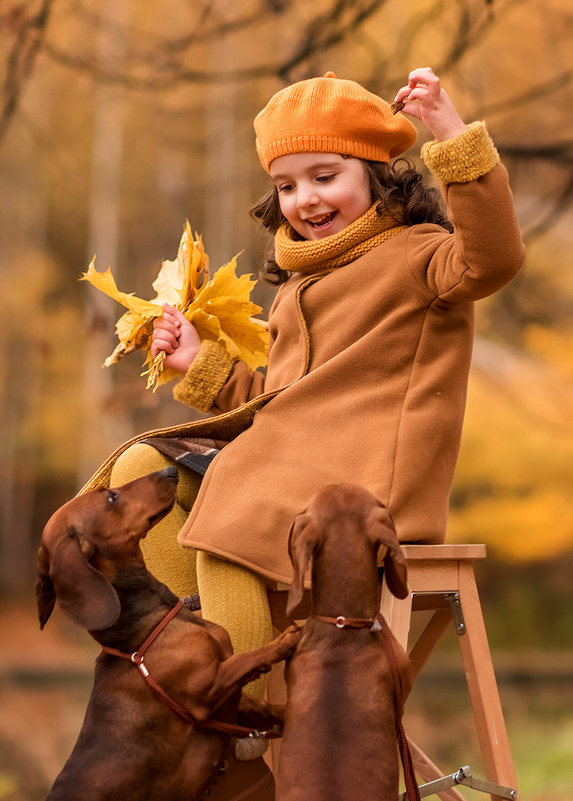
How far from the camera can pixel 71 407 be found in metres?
5.20

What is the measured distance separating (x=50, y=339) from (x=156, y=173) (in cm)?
103

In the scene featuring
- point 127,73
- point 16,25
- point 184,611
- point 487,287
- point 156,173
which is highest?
point 16,25

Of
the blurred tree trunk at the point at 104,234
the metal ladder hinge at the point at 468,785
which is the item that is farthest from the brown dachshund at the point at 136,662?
the blurred tree trunk at the point at 104,234

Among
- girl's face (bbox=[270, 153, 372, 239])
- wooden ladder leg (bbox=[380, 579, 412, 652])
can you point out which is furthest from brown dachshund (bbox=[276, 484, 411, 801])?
girl's face (bbox=[270, 153, 372, 239])

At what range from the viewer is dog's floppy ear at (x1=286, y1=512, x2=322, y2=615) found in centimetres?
157

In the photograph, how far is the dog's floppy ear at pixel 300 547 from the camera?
62.0 inches

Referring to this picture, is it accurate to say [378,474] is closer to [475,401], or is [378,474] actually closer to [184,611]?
[184,611]

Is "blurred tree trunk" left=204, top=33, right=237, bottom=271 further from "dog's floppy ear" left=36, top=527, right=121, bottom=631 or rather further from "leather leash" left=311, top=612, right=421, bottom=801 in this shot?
"leather leash" left=311, top=612, right=421, bottom=801

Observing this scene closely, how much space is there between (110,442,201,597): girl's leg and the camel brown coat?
161 mm

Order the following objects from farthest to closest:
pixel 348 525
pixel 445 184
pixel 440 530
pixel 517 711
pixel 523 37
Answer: pixel 523 37, pixel 517 711, pixel 440 530, pixel 445 184, pixel 348 525

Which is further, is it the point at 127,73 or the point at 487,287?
the point at 127,73

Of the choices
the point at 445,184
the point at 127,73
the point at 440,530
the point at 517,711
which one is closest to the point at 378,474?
the point at 440,530

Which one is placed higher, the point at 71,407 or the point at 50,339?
the point at 50,339

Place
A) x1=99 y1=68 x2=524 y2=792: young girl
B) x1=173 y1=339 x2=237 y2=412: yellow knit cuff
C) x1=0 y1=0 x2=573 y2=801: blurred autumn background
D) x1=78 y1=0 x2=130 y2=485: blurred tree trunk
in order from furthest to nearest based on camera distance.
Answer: x1=78 y1=0 x2=130 y2=485: blurred tree trunk, x1=0 y1=0 x2=573 y2=801: blurred autumn background, x1=173 y1=339 x2=237 y2=412: yellow knit cuff, x1=99 y1=68 x2=524 y2=792: young girl
